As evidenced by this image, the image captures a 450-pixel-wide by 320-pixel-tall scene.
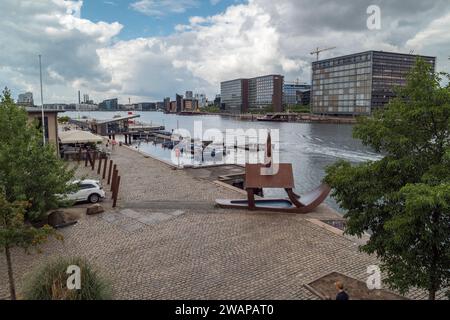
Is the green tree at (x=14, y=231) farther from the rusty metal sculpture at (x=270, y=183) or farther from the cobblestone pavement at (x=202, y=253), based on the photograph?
the rusty metal sculpture at (x=270, y=183)

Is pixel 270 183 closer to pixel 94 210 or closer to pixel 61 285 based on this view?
pixel 94 210

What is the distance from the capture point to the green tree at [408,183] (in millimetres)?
7000

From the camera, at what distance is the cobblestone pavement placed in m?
11.1

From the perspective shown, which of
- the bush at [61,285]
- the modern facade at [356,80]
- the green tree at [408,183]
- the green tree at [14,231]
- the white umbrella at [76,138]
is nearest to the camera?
the green tree at [408,183]

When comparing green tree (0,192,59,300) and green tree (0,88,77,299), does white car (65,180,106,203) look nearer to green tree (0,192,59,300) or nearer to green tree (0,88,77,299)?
green tree (0,88,77,299)

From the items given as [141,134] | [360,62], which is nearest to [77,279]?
[141,134]

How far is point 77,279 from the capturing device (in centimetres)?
859

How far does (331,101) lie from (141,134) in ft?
381

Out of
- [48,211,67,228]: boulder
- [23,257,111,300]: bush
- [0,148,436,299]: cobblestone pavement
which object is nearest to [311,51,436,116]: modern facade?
[0,148,436,299]: cobblestone pavement

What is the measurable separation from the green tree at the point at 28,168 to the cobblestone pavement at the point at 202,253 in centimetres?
201

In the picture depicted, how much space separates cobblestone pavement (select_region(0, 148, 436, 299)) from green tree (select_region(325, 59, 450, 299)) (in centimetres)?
350

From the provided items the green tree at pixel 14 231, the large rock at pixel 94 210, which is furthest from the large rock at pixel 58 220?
the green tree at pixel 14 231

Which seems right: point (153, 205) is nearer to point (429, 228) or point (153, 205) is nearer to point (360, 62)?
point (429, 228)

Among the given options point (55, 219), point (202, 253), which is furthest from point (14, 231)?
point (55, 219)
